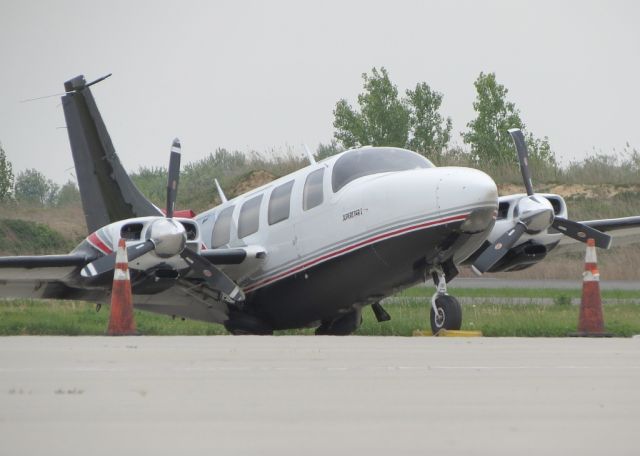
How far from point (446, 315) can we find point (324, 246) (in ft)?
7.95

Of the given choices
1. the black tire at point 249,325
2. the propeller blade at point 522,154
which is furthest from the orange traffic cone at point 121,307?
the propeller blade at point 522,154

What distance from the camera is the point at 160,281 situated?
16.4 meters

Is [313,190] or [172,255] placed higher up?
[313,190]

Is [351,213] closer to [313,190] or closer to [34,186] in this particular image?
[313,190]

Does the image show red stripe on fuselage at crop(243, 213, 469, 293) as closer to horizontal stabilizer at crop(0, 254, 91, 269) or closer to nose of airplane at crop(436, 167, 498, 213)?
nose of airplane at crop(436, 167, 498, 213)

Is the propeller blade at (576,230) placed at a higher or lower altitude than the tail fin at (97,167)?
lower

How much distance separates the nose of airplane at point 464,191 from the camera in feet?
45.7

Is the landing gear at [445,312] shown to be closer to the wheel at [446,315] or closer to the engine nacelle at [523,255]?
the wheel at [446,315]

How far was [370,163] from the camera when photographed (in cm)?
1577
